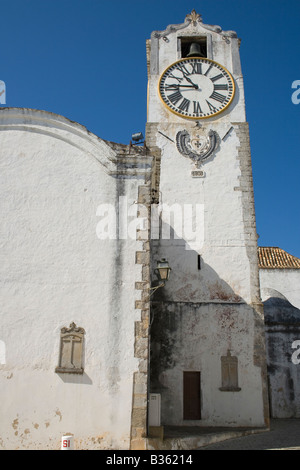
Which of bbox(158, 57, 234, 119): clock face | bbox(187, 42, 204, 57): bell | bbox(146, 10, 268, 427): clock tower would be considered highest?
bbox(187, 42, 204, 57): bell

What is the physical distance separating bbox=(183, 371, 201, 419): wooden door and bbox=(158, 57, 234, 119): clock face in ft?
28.9

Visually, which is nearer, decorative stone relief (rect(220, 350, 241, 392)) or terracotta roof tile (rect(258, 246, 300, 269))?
decorative stone relief (rect(220, 350, 241, 392))

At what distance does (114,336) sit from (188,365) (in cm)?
492

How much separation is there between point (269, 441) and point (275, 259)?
14075mm

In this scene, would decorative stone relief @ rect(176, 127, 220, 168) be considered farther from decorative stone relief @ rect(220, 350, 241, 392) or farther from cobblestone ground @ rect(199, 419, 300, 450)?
cobblestone ground @ rect(199, 419, 300, 450)

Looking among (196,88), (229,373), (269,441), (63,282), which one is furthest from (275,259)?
(63,282)

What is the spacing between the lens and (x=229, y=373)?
12.4m

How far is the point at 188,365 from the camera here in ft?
41.2

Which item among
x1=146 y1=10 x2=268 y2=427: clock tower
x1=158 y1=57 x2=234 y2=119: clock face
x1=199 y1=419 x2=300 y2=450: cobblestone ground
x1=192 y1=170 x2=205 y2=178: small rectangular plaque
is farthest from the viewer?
x1=158 y1=57 x2=234 y2=119: clock face

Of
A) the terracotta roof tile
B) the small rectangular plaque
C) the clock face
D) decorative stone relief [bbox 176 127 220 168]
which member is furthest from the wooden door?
the terracotta roof tile

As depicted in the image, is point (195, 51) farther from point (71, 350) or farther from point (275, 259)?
point (71, 350)

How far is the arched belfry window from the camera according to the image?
26.8ft

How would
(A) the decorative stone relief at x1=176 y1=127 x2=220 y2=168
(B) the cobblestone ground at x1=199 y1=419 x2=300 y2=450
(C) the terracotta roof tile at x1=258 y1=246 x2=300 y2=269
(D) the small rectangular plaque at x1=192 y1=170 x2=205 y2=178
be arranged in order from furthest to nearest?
1. (C) the terracotta roof tile at x1=258 y1=246 x2=300 y2=269
2. (A) the decorative stone relief at x1=176 y1=127 x2=220 y2=168
3. (D) the small rectangular plaque at x1=192 y1=170 x2=205 y2=178
4. (B) the cobblestone ground at x1=199 y1=419 x2=300 y2=450
